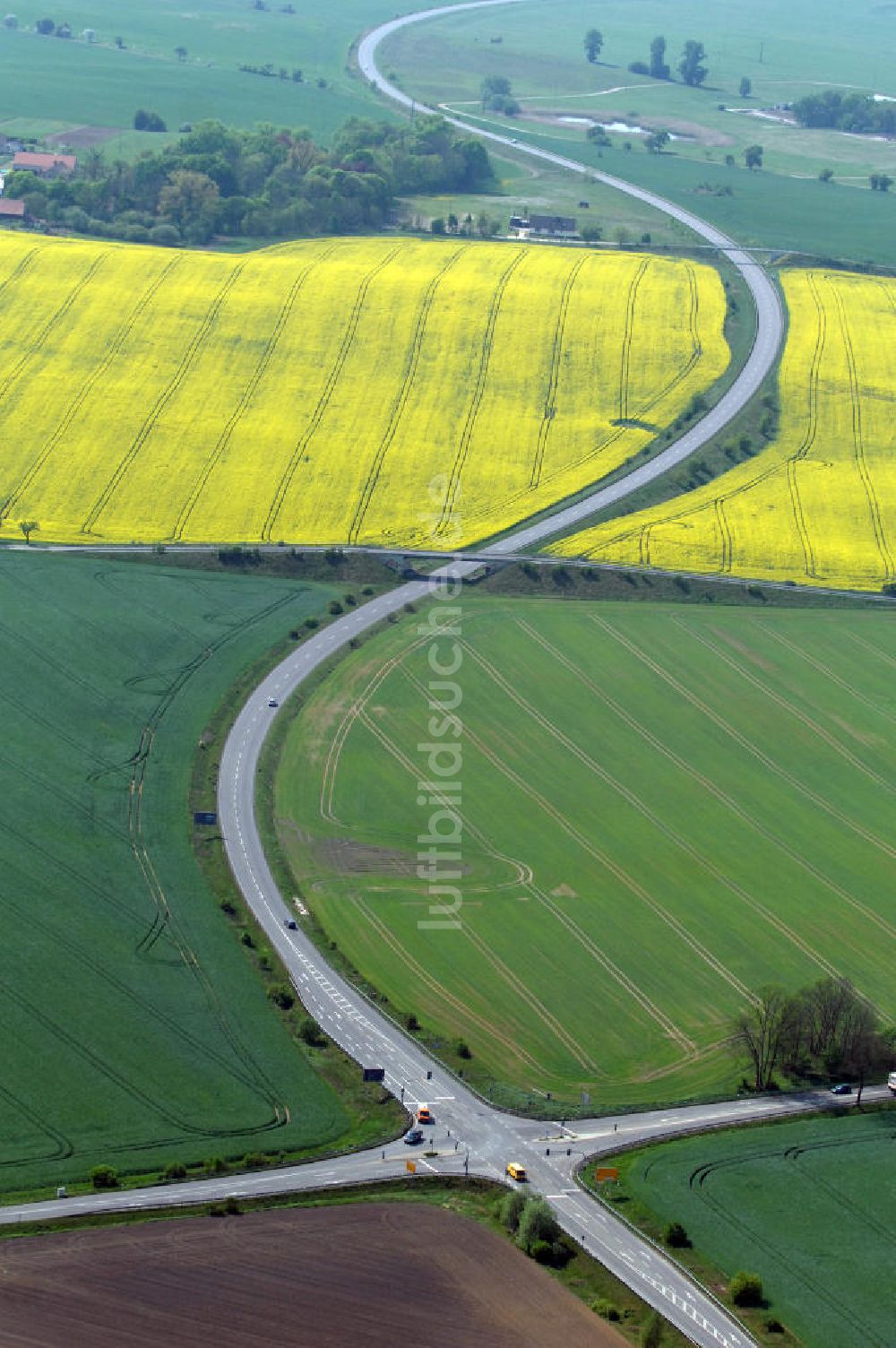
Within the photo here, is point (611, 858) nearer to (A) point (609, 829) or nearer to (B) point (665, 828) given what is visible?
(A) point (609, 829)

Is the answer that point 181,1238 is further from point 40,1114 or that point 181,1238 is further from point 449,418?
point 449,418

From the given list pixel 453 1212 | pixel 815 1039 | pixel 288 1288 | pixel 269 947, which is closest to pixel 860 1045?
pixel 815 1039

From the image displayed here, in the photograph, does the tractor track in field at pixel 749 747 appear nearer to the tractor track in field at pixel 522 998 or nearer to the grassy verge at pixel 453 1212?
the tractor track in field at pixel 522 998

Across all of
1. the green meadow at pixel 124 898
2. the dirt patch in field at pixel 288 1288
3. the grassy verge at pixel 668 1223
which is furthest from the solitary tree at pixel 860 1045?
the green meadow at pixel 124 898

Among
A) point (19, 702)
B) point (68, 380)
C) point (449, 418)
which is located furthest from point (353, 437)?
point (19, 702)

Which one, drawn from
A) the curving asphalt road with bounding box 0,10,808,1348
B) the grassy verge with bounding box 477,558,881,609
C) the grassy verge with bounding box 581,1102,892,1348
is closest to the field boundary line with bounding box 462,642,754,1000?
the curving asphalt road with bounding box 0,10,808,1348

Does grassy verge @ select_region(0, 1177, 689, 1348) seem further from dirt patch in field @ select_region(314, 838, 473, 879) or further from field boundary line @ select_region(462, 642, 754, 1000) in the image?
dirt patch in field @ select_region(314, 838, 473, 879)
